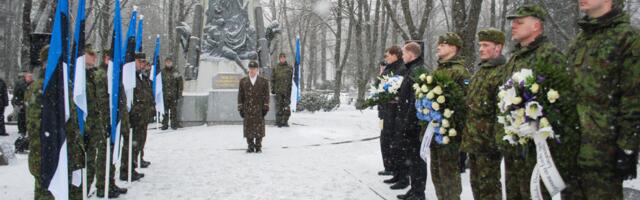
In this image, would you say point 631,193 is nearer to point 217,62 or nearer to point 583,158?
point 583,158

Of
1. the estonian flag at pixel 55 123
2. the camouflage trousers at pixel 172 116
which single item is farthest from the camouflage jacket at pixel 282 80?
the estonian flag at pixel 55 123

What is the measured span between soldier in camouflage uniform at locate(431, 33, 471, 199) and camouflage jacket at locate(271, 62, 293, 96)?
30.7 feet

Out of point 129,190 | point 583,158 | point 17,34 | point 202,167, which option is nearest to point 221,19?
point 202,167

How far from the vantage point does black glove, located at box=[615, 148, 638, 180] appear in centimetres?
273

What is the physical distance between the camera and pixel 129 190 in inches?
246

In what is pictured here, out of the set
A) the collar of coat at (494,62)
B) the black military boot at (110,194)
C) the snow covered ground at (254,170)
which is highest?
the collar of coat at (494,62)

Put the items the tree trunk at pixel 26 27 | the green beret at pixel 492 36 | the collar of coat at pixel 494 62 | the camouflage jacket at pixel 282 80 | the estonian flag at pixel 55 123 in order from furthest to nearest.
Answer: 1. the camouflage jacket at pixel 282 80
2. the tree trunk at pixel 26 27
3. the green beret at pixel 492 36
4. the collar of coat at pixel 494 62
5. the estonian flag at pixel 55 123

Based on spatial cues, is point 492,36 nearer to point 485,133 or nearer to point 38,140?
point 485,133

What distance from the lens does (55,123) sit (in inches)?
152

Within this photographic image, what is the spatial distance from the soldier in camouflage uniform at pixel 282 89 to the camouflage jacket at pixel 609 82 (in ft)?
37.1

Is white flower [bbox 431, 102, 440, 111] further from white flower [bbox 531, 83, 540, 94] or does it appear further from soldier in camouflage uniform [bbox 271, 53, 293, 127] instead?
soldier in camouflage uniform [bbox 271, 53, 293, 127]

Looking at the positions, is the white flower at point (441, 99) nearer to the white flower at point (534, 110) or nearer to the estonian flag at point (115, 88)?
the white flower at point (534, 110)

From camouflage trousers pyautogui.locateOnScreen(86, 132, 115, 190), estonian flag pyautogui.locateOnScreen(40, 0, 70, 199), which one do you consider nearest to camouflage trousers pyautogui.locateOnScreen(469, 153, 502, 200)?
estonian flag pyautogui.locateOnScreen(40, 0, 70, 199)

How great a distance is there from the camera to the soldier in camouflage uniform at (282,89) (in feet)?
46.2
